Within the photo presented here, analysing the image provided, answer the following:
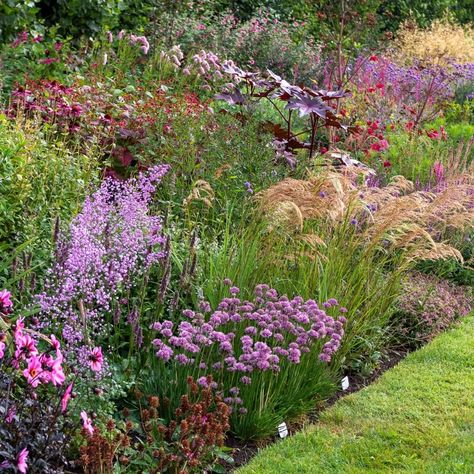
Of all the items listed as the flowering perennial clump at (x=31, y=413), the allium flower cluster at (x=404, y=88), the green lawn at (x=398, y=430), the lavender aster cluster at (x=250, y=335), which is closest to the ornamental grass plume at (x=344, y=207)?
the lavender aster cluster at (x=250, y=335)

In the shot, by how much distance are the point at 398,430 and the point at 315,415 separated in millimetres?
465

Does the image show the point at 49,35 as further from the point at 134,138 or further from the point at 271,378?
the point at 271,378

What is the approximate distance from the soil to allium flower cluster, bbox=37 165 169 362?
90cm

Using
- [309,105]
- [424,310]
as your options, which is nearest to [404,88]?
[309,105]

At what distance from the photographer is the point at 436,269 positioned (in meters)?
7.01

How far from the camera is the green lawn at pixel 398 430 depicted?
4270mm

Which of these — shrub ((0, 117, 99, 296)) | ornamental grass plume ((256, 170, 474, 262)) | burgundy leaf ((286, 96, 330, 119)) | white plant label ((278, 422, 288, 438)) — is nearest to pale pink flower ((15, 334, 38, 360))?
shrub ((0, 117, 99, 296))

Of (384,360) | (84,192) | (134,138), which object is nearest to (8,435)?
(84,192)

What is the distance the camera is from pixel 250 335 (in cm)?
468

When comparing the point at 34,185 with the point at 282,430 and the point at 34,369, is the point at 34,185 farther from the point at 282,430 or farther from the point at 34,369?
the point at 34,369

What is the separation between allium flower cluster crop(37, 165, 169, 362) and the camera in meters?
4.04

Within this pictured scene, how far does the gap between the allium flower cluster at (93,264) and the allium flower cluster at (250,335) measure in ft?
1.11

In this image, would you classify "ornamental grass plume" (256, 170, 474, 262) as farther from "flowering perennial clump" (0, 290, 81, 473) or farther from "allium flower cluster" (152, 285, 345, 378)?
"flowering perennial clump" (0, 290, 81, 473)

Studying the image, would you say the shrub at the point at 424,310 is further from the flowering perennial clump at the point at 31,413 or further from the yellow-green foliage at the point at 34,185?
the flowering perennial clump at the point at 31,413
